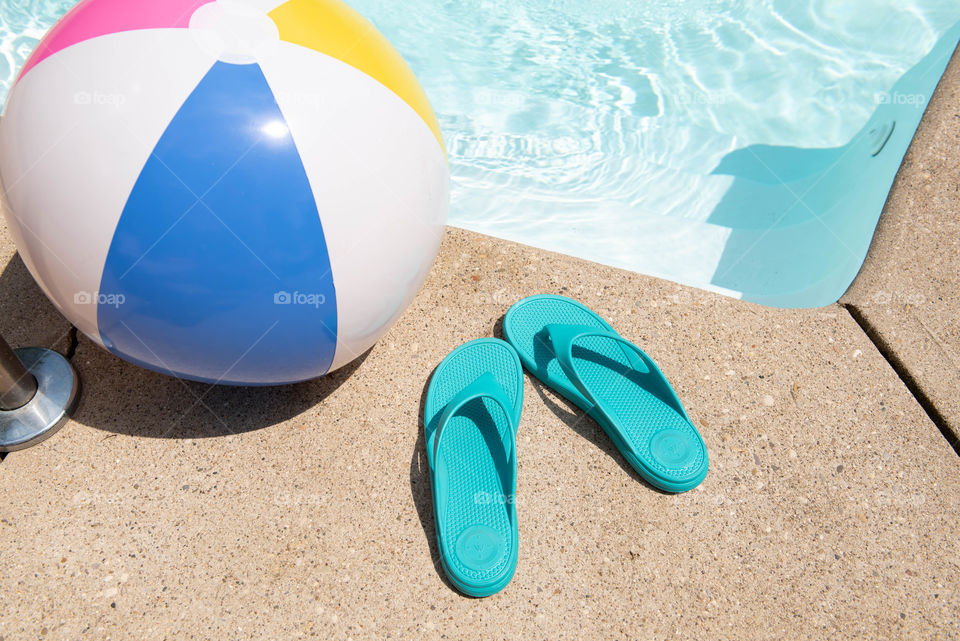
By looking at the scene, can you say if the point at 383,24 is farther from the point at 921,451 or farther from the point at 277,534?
the point at 921,451

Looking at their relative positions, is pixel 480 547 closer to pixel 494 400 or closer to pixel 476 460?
pixel 476 460

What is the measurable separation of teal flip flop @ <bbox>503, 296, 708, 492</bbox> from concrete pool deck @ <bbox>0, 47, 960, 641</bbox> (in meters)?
0.08

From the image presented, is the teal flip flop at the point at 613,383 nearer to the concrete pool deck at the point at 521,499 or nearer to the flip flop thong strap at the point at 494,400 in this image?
the concrete pool deck at the point at 521,499

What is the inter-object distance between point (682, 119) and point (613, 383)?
2.97 meters

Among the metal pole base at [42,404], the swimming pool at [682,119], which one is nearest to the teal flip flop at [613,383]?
the swimming pool at [682,119]

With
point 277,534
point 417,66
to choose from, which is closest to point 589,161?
point 417,66

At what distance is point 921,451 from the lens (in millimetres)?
2506

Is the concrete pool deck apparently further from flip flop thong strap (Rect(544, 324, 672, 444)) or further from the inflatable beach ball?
the inflatable beach ball

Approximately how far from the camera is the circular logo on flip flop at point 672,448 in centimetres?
233

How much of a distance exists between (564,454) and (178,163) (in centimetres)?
165

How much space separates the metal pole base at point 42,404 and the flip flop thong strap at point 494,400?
1.38 metres

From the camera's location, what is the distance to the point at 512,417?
2.34 metres

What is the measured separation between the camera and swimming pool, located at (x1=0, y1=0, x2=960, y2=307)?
3.79m

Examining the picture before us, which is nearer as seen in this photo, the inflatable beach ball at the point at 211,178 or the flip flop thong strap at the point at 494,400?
the inflatable beach ball at the point at 211,178
